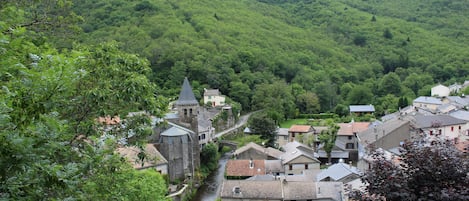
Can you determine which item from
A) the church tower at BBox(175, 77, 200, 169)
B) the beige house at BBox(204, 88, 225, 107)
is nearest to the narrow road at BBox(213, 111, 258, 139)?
the beige house at BBox(204, 88, 225, 107)

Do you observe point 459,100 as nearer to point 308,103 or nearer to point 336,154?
point 308,103

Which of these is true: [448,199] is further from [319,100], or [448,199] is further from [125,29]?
[125,29]

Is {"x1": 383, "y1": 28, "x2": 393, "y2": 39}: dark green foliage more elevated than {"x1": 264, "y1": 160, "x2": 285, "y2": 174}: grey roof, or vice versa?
{"x1": 383, "y1": 28, "x2": 393, "y2": 39}: dark green foliage

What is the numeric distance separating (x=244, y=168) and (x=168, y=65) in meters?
38.9

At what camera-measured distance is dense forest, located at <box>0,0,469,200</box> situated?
594cm

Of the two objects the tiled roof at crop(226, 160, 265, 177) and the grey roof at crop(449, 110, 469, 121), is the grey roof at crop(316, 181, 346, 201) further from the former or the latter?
the grey roof at crop(449, 110, 469, 121)

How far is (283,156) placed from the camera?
32812mm

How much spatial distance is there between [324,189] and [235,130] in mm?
26694

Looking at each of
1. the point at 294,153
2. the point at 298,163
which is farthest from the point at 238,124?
the point at 298,163

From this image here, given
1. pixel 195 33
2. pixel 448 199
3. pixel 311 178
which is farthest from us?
pixel 195 33

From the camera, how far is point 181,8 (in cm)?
9419

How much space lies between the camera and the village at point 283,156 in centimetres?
2267

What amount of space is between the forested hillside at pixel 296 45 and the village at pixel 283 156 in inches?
762

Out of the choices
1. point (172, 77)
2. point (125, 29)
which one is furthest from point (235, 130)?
point (125, 29)
